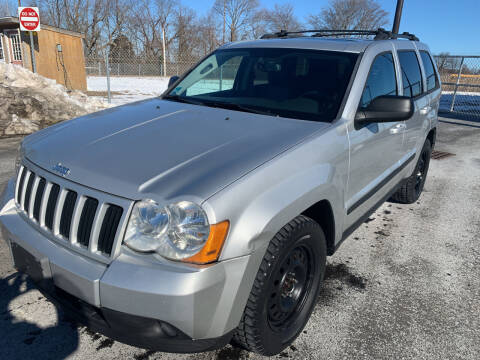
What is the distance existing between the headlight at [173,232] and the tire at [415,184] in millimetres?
3236

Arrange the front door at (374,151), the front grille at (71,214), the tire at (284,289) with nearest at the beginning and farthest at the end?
the front grille at (71,214) → the tire at (284,289) → the front door at (374,151)

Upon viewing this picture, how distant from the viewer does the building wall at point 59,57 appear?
15.3 metres

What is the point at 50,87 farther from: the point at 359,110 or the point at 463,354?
the point at 463,354

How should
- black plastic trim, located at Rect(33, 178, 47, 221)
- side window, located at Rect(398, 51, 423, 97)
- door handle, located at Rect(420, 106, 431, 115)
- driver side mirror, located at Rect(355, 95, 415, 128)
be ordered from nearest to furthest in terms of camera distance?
1. black plastic trim, located at Rect(33, 178, 47, 221)
2. driver side mirror, located at Rect(355, 95, 415, 128)
3. side window, located at Rect(398, 51, 423, 97)
4. door handle, located at Rect(420, 106, 431, 115)

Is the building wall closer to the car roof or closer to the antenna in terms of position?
the antenna

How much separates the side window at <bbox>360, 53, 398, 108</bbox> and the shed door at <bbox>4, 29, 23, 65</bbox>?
16972 mm

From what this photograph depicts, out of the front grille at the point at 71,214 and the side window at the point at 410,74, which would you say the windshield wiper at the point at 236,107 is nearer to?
the front grille at the point at 71,214

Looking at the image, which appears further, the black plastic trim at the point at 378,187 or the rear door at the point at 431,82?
the rear door at the point at 431,82

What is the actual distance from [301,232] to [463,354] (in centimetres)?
128

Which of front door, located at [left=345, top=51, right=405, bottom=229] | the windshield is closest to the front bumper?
front door, located at [left=345, top=51, right=405, bottom=229]

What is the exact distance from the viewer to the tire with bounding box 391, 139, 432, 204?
4400 mm

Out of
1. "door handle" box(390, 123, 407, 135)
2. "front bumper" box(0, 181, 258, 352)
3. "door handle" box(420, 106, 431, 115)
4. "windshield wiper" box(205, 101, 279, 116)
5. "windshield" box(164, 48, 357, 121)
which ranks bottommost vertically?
"front bumper" box(0, 181, 258, 352)

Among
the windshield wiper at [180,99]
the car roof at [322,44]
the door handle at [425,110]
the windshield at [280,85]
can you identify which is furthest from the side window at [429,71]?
the windshield wiper at [180,99]

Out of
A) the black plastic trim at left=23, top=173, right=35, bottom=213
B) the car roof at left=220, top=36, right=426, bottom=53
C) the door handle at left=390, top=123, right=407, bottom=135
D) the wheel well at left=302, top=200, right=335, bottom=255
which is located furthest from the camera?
the door handle at left=390, top=123, right=407, bottom=135
